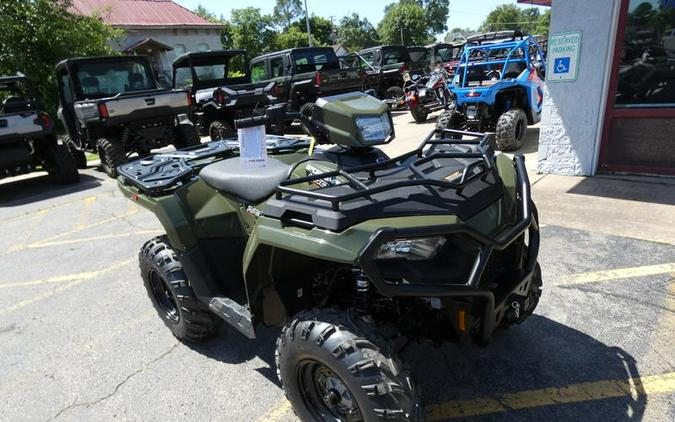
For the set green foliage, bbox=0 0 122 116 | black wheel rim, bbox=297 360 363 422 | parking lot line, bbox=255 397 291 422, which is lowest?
parking lot line, bbox=255 397 291 422

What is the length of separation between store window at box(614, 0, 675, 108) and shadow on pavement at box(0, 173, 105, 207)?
8.84 meters

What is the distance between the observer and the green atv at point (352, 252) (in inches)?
69.0

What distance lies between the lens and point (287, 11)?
6844cm

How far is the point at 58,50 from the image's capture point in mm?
16062

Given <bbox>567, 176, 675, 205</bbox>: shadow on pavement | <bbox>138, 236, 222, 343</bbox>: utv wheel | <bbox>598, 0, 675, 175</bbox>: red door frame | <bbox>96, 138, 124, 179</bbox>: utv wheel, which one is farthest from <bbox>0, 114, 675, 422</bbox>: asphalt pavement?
<bbox>96, 138, 124, 179</bbox>: utv wheel

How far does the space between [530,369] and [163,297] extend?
258 cm

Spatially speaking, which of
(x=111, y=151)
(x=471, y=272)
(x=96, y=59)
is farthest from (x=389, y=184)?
(x=96, y=59)

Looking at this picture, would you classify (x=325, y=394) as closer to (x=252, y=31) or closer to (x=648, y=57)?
(x=648, y=57)

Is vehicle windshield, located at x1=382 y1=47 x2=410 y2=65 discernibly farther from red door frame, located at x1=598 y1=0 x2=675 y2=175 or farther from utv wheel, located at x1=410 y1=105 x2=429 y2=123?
red door frame, located at x1=598 y1=0 x2=675 y2=175

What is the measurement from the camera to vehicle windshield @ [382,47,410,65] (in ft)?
52.0

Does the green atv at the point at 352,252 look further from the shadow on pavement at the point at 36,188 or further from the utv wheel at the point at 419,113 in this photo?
the utv wheel at the point at 419,113

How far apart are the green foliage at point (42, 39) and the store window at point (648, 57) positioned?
17.5 meters

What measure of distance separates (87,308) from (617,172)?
20.9 feet

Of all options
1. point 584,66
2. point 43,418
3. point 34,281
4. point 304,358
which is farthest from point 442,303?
point 584,66
